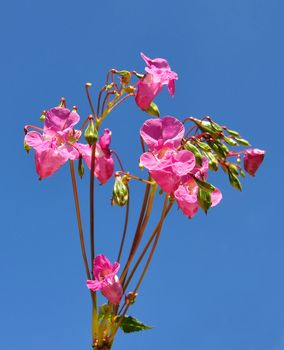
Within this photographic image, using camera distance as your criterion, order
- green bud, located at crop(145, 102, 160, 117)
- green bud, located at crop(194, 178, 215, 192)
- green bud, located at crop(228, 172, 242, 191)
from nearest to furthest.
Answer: green bud, located at crop(194, 178, 215, 192) < green bud, located at crop(228, 172, 242, 191) < green bud, located at crop(145, 102, 160, 117)

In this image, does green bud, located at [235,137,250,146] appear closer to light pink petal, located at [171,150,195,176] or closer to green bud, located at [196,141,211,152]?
green bud, located at [196,141,211,152]

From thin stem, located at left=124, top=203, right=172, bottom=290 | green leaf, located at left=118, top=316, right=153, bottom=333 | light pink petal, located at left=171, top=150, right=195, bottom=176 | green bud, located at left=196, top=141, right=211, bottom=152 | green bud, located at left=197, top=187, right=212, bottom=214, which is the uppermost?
green bud, located at left=196, top=141, right=211, bottom=152

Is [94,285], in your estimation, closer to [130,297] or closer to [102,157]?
[130,297]

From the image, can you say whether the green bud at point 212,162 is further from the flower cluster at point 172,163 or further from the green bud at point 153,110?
the green bud at point 153,110

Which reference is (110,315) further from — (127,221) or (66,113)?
(66,113)

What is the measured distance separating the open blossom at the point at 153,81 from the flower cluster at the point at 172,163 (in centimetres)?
10

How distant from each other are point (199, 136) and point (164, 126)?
103 mm

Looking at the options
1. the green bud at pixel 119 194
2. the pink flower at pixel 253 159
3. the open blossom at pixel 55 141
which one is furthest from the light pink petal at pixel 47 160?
the pink flower at pixel 253 159

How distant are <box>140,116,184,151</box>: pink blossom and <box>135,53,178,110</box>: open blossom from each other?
10 cm

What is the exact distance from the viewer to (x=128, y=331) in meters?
1.56

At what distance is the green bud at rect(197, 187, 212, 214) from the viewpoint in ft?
4.55

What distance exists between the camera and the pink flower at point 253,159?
156 centimetres

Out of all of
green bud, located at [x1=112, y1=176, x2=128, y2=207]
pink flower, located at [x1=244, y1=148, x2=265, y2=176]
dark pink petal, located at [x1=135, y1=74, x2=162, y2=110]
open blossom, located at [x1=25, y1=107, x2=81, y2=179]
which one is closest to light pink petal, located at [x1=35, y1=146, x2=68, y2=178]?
open blossom, located at [x1=25, y1=107, x2=81, y2=179]

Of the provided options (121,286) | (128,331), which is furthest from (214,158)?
(128,331)
